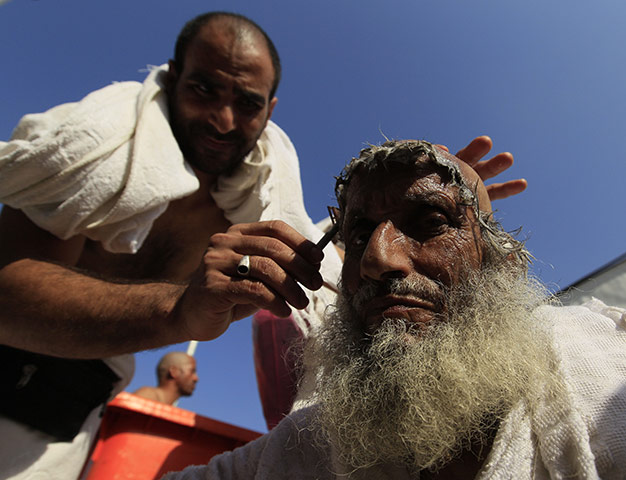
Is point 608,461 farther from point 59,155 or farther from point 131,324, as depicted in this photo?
point 59,155

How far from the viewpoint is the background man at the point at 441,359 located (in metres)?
0.99

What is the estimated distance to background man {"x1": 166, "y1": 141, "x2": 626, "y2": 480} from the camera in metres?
0.99

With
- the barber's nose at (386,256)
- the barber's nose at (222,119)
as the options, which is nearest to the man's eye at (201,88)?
the barber's nose at (222,119)

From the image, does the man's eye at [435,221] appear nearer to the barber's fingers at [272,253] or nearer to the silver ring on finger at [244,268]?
the barber's fingers at [272,253]

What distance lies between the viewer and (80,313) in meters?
1.64

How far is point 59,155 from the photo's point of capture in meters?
1.85

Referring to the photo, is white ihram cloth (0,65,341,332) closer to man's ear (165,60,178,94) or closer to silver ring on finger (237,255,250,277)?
man's ear (165,60,178,94)

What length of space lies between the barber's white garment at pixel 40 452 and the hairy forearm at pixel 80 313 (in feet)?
2.22

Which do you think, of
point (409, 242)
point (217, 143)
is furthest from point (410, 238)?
point (217, 143)

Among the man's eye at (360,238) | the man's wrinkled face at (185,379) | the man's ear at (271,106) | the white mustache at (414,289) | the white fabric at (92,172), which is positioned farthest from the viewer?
the man's wrinkled face at (185,379)

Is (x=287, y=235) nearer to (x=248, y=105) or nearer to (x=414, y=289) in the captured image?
(x=414, y=289)

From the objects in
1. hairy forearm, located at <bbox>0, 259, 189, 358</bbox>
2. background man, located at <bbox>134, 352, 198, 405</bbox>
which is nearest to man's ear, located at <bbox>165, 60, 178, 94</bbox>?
hairy forearm, located at <bbox>0, 259, 189, 358</bbox>

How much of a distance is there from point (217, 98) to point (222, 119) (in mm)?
158

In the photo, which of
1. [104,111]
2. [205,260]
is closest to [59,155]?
[104,111]
